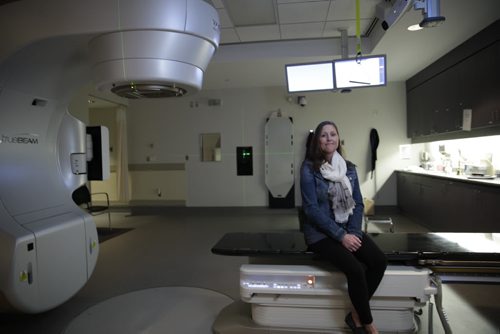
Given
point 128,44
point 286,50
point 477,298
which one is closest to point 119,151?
point 286,50

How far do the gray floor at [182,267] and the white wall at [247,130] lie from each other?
49 cm

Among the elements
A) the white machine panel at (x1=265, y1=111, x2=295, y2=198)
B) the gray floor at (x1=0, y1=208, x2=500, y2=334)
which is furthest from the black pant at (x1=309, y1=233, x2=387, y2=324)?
the white machine panel at (x1=265, y1=111, x2=295, y2=198)

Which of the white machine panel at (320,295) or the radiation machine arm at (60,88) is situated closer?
the radiation machine arm at (60,88)

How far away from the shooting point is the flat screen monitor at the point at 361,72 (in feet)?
11.4

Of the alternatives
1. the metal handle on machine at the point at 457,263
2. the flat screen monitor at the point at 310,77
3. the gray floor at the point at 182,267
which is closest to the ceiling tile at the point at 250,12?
the flat screen monitor at the point at 310,77

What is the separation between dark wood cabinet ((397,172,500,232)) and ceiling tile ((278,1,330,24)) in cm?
249

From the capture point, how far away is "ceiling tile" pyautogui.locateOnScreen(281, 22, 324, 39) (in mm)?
3924

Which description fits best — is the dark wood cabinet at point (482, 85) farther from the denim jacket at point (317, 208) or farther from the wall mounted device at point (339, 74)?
the denim jacket at point (317, 208)

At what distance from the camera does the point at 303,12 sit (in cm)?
359

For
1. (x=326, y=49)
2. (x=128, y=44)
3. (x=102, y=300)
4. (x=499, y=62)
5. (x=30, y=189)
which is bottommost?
(x=102, y=300)

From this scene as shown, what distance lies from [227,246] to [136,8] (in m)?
1.39

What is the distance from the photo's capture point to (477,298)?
95.7 inches

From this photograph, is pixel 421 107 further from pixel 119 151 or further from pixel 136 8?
pixel 119 151

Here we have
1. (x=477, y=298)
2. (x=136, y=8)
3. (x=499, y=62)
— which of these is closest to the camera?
(x=136, y=8)
